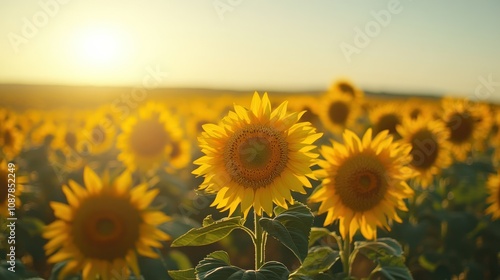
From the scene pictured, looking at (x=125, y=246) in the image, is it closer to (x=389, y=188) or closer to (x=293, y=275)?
(x=293, y=275)

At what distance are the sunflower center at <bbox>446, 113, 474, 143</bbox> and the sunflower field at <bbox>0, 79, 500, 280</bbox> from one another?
21 mm

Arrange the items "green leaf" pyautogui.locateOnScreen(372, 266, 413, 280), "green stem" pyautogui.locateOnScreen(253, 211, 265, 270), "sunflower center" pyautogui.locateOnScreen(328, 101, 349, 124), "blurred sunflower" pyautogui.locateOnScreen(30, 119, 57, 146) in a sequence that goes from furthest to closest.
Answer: "blurred sunflower" pyautogui.locateOnScreen(30, 119, 57, 146), "sunflower center" pyautogui.locateOnScreen(328, 101, 349, 124), "green leaf" pyautogui.locateOnScreen(372, 266, 413, 280), "green stem" pyautogui.locateOnScreen(253, 211, 265, 270)

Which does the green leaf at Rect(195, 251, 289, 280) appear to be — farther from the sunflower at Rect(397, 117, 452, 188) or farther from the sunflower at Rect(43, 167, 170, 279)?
the sunflower at Rect(397, 117, 452, 188)

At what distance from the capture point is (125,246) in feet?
12.6

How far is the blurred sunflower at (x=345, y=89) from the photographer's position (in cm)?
1355

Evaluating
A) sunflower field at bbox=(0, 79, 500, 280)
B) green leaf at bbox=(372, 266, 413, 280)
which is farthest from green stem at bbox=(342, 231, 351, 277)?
green leaf at bbox=(372, 266, 413, 280)

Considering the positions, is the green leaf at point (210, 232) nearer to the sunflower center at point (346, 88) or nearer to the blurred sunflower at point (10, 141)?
the blurred sunflower at point (10, 141)

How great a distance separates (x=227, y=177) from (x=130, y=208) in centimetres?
93

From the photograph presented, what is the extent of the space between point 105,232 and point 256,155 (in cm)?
120

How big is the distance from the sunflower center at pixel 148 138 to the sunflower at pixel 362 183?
4.78m

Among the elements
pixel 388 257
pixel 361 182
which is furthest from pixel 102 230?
pixel 388 257

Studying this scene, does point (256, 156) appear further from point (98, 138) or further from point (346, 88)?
point (346, 88)

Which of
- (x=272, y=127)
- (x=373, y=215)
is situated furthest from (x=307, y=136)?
(x=373, y=215)

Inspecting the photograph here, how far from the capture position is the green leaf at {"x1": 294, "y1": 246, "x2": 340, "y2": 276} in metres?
3.41
